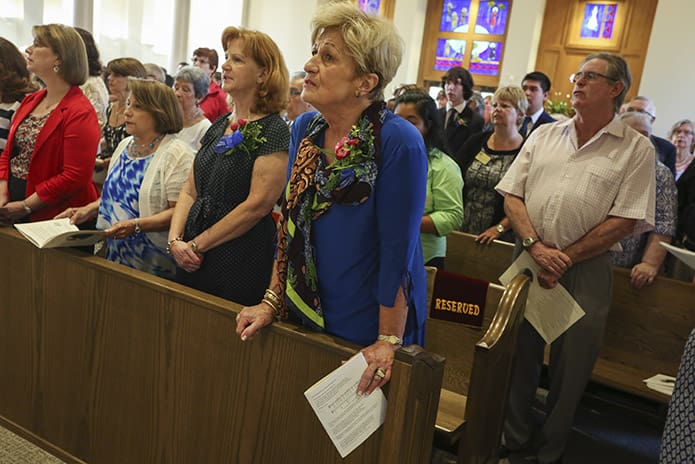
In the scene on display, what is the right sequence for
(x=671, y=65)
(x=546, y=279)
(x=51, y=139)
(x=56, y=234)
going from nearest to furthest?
1. (x=56, y=234)
2. (x=546, y=279)
3. (x=51, y=139)
4. (x=671, y=65)

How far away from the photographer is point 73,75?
247 cm

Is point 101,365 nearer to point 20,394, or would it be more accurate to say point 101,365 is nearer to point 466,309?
point 20,394

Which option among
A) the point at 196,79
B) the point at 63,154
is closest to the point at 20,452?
the point at 63,154

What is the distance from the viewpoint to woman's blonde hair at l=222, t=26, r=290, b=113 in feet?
6.28

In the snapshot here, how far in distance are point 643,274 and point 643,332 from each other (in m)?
0.27

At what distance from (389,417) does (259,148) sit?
0.96 meters

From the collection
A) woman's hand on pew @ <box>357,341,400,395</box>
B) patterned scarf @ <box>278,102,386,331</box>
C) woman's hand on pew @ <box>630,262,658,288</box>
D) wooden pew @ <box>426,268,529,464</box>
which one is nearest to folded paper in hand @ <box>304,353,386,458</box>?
woman's hand on pew @ <box>357,341,400,395</box>

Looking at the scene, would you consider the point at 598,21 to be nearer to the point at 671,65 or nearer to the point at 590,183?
the point at 671,65

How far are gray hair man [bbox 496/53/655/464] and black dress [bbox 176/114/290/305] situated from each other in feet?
3.49

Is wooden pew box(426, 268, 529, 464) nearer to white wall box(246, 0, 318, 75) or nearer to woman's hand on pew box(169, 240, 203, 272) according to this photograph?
woman's hand on pew box(169, 240, 203, 272)

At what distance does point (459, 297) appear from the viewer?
2.16m

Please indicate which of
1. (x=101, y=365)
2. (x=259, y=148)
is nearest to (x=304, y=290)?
(x=259, y=148)

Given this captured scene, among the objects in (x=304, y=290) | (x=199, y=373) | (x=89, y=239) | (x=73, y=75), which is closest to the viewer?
(x=304, y=290)

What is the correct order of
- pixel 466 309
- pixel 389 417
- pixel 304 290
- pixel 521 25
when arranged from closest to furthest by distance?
pixel 389 417, pixel 304 290, pixel 466 309, pixel 521 25
